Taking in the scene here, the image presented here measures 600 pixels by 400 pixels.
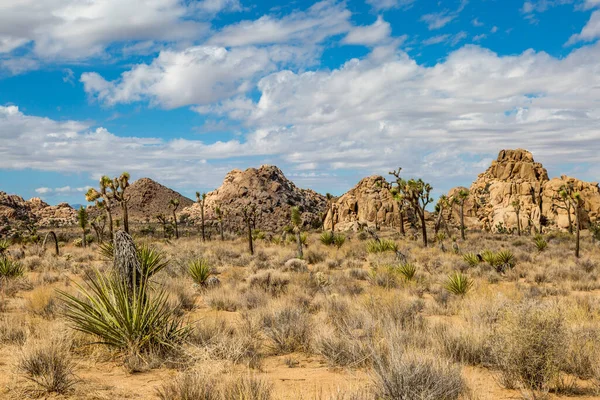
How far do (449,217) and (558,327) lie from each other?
90.9 metres

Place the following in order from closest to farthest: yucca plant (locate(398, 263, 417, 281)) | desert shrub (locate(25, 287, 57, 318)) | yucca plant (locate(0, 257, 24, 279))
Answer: desert shrub (locate(25, 287, 57, 318)) < yucca plant (locate(0, 257, 24, 279)) < yucca plant (locate(398, 263, 417, 281))

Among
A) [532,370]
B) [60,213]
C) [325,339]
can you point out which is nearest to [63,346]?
[325,339]

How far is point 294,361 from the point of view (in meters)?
7.36

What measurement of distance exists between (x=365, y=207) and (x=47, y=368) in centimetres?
6880

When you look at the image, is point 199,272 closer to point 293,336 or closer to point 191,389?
point 293,336

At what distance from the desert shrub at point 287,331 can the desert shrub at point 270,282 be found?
4.66 meters

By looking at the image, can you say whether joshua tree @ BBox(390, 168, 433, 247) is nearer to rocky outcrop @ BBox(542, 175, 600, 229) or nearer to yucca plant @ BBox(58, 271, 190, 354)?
yucca plant @ BBox(58, 271, 190, 354)

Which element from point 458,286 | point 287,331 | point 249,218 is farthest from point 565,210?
point 287,331

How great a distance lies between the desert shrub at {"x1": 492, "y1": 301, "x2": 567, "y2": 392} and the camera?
5.81 m

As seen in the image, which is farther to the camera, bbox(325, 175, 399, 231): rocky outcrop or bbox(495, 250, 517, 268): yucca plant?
bbox(325, 175, 399, 231): rocky outcrop

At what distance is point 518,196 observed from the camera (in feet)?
290

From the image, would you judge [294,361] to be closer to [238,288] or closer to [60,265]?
[238,288]

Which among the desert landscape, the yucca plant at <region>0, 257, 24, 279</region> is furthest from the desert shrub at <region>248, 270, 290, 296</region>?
the yucca plant at <region>0, 257, 24, 279</region>

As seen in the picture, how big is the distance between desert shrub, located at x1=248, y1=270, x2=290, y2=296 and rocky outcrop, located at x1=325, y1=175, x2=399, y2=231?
5037 cm
